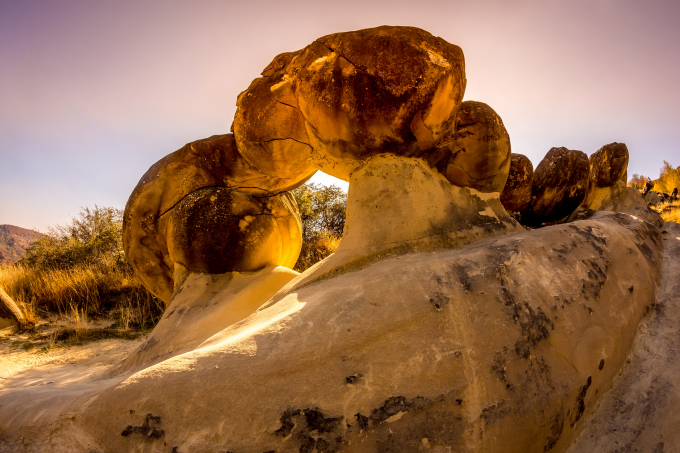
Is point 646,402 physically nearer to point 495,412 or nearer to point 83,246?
point 495,412

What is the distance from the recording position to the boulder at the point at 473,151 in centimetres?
180

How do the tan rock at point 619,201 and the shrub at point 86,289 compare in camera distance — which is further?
the shrub at point 86,289

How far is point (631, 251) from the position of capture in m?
1.37

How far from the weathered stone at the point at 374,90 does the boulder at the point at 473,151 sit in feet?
0.39

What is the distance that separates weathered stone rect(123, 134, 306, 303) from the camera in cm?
239

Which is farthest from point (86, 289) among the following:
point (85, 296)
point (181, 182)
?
point (181, 182)

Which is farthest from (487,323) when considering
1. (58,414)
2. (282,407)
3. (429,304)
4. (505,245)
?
(58,414)

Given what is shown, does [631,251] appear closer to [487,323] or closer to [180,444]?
[487,323]

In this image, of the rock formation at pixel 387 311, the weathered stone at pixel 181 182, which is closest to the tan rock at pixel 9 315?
the weathered stone at pixel 181 182

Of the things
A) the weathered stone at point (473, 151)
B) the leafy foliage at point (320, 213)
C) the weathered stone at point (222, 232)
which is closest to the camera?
the weathered stone at point (473, 151)

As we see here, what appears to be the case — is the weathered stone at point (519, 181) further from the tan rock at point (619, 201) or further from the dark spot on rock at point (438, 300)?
the dark spot on rock at point (438, 300)

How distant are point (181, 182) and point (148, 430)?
1.91 m

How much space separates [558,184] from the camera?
2.62m

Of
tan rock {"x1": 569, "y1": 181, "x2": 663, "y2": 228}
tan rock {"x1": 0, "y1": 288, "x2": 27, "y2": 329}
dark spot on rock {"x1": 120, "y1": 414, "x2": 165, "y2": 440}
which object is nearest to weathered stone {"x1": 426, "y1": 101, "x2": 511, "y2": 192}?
tan rock {"x1": 569, "y1": 181, "x2": 663, "y2": 228}
